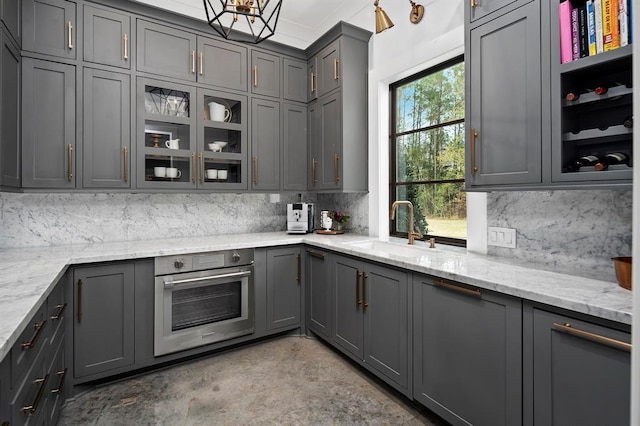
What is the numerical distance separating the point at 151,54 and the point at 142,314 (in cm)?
194

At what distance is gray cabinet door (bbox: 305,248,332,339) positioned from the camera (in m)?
2.77

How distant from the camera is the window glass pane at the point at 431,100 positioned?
2.57 m

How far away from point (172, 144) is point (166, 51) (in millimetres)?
722

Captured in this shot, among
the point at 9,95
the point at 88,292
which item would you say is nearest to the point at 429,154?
the point at 88,292

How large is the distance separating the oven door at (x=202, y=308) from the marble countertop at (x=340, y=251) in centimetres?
22

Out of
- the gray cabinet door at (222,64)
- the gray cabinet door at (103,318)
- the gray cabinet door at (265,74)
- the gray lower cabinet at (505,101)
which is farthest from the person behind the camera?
the gray cabinet door at (265,74)

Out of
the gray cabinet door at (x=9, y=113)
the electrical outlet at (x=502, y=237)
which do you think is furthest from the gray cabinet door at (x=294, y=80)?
the electrical outlet at (x=502, y=237)

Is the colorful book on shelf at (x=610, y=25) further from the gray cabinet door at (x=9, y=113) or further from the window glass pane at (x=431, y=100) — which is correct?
the gray cabinet door at (x=9, y=113)

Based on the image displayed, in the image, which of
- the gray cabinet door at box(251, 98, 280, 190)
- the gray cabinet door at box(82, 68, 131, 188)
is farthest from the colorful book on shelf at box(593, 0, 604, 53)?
the gray cabinet door at box(82, 68, 131, 188)

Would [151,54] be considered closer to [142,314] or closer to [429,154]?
[142,314]

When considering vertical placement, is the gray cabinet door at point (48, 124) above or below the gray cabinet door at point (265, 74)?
below

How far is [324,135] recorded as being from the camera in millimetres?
3240

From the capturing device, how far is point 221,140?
119 inches

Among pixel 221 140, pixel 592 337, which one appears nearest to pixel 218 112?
pixel 221 140
